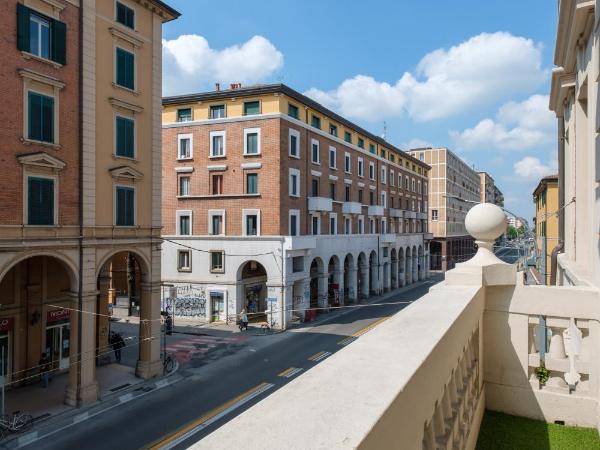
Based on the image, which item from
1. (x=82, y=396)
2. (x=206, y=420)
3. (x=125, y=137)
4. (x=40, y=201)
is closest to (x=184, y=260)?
(x=125, y=137)

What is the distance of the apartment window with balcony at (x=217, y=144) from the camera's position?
111 ft

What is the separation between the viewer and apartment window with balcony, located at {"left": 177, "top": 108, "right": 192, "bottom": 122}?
114ft

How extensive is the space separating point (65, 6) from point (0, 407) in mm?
15196

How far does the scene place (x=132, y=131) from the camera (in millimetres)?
20203

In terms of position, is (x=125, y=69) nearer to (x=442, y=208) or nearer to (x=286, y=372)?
(x=286, y=372)

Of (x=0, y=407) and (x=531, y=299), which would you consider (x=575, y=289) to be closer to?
(x=531, y=299)

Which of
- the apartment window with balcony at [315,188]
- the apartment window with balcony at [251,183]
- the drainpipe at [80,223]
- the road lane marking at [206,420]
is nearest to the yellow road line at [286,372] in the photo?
the road lane marking at [206,420]

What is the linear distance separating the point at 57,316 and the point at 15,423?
6828 mm

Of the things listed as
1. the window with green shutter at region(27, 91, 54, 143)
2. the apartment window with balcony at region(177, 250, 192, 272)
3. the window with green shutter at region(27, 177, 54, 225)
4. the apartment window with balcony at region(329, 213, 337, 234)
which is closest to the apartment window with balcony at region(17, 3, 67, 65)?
the window with green shutter at region(27, 91, 54, 143)

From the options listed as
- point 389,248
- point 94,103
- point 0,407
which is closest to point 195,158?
point 94,103

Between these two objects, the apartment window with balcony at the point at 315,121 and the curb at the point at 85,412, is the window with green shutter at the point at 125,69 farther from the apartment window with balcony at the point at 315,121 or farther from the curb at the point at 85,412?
the apartment window with balcony at the point at 315,121

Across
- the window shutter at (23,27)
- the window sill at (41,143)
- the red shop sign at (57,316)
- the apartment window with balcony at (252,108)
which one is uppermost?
the apartment window with balcony at (252,108)

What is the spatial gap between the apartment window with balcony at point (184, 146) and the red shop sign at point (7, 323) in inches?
736

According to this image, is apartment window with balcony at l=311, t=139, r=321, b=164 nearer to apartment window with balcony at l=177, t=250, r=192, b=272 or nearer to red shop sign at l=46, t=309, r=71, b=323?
apartment window with balcony at l=177, t=250, r=192, b=272
